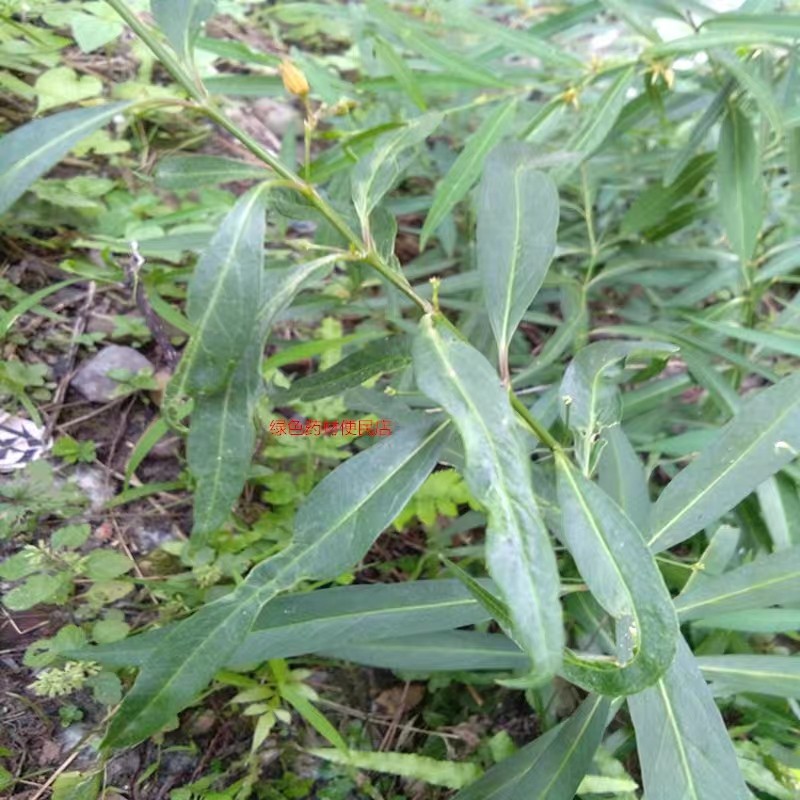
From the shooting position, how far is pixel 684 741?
88 cm

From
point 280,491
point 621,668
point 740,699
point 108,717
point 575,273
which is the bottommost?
point 740,699

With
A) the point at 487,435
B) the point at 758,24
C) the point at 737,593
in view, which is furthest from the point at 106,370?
the point at 758,24

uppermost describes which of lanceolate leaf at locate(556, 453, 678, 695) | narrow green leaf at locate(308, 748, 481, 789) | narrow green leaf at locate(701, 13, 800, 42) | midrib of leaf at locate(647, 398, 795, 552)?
narrow green leaf at locate(701, 13, 800, 42)

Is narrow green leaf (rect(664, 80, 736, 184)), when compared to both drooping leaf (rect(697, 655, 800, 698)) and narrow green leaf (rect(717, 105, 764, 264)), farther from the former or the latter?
drooping leaf (rect(697, 655, 800, 698))

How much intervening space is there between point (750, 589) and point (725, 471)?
0.51 ft

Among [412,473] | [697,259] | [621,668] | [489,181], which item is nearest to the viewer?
[621,668]

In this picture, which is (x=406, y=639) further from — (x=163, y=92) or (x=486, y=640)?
(x=163, y=92)

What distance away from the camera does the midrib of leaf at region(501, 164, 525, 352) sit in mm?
940

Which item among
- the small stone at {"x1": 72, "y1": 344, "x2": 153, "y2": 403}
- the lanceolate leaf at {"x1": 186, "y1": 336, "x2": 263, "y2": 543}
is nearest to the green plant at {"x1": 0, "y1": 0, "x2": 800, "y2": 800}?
the lanceolate leaf at {"x1": 186, "y1": 336, "x2": 263, "y2": 543}

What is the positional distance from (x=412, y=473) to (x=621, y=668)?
29 cm

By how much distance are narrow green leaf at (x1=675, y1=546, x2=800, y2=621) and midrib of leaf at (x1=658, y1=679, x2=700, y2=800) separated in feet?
0.50

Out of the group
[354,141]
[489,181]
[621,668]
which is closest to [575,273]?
[354,141]

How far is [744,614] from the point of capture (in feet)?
3.73

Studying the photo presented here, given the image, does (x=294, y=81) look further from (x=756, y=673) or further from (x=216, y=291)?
(x=756, y=673)
